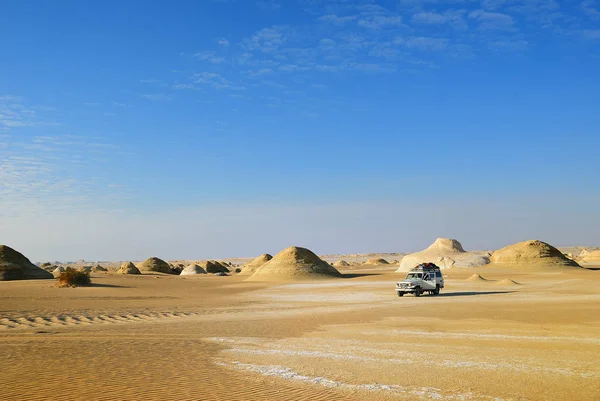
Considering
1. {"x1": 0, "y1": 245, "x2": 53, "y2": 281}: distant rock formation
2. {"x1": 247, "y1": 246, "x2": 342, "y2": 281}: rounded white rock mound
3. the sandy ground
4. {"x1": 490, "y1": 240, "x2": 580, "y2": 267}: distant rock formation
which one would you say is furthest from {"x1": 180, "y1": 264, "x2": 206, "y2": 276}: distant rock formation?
the sandy ground

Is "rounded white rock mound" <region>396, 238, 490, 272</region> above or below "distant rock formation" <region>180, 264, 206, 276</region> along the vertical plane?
above

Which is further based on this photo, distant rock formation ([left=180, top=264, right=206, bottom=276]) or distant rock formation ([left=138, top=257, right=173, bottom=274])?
distant rock formation ([left=138, top=257, right=173, bottom=274])

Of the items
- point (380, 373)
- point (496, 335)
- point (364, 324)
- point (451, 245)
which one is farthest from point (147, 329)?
point (451, 245)

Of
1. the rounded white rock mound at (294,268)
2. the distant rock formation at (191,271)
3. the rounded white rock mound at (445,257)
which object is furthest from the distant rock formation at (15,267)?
the rounded white rock mound at (445,257)

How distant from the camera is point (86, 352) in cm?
1355

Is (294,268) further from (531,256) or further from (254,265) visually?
(531,256)

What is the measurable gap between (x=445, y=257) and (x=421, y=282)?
43.4 metres

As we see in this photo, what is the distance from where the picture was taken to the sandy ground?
30.9ft

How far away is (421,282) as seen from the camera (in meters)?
34.1

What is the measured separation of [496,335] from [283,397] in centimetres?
969

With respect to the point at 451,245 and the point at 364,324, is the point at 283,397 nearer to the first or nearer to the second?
the point at 364,324

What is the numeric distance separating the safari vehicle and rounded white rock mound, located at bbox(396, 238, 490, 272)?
39717 mm

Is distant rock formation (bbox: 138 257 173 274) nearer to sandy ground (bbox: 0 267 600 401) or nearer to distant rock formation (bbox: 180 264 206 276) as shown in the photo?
distant rock formation (bbox: 180 264 206 276)

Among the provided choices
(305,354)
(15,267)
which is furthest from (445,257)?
(305,354)
